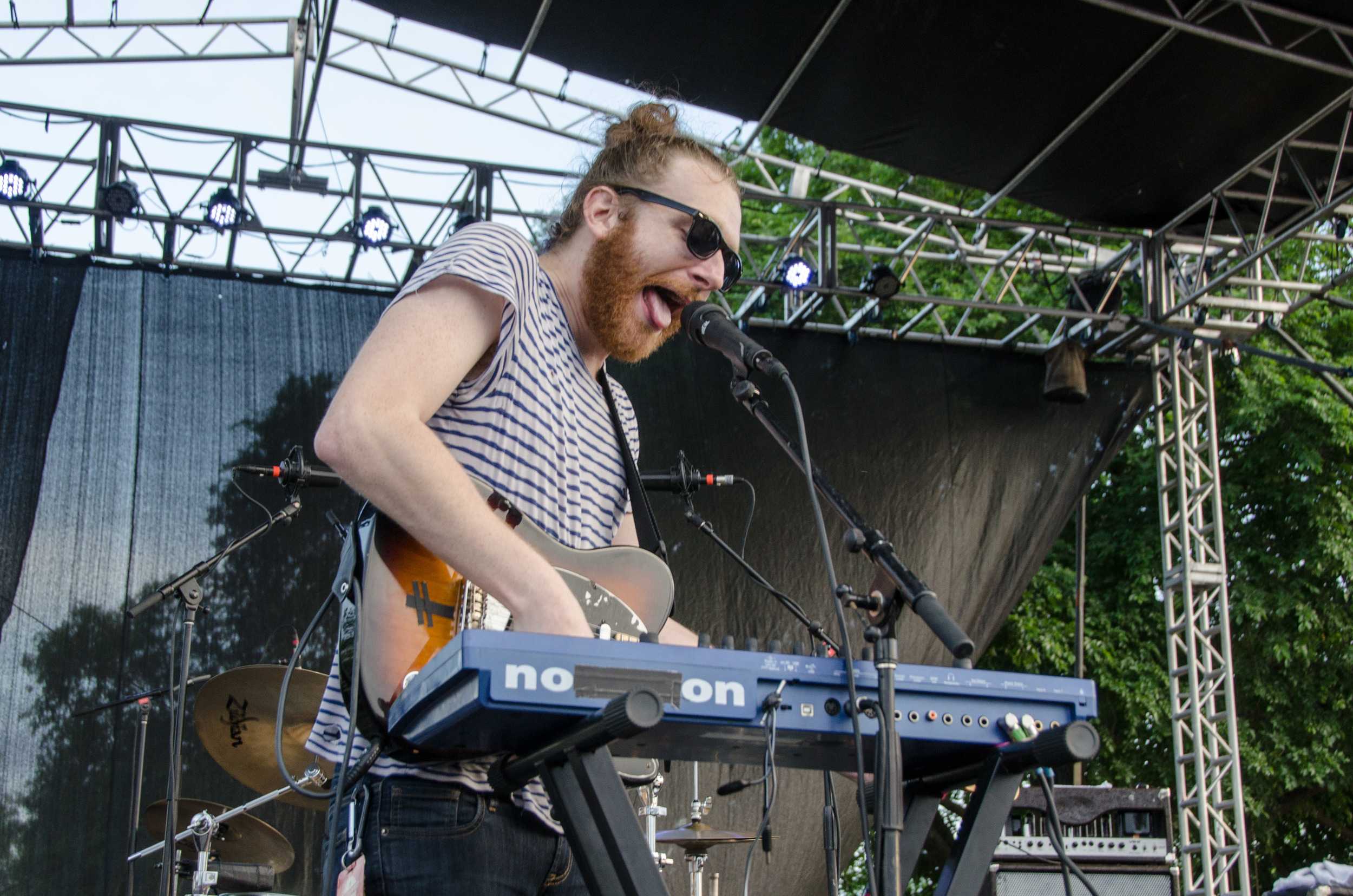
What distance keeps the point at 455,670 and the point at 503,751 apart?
23cm

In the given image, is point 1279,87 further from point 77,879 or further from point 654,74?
point 77,879

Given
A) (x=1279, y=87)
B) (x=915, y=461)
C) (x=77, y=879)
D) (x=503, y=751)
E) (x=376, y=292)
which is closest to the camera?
Answer: (x=503, y=751)

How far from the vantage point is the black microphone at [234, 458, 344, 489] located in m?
4.35

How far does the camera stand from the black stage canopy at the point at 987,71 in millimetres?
6098

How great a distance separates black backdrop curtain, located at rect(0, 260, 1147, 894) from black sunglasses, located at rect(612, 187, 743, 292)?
5.16 m

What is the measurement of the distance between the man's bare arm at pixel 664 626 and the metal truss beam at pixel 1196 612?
18.8ft

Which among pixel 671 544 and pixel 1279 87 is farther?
pixel 671 544

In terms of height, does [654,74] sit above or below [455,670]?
above

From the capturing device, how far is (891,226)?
829 centimetres

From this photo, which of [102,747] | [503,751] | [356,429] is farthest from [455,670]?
[102,747]

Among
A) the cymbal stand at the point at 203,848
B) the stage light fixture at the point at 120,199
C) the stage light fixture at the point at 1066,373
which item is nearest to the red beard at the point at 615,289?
the cymbal stand at the point at 203,848

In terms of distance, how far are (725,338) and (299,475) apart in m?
2.85

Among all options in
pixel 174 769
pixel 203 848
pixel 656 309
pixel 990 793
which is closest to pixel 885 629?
pixel 990 793

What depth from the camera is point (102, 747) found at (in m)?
6.18
